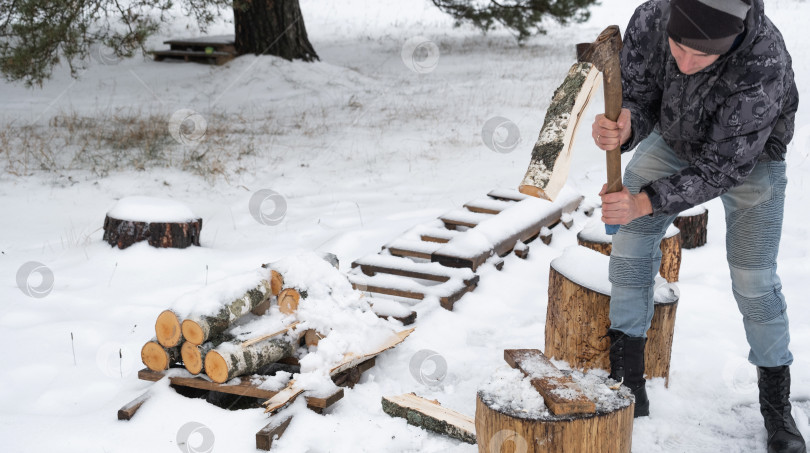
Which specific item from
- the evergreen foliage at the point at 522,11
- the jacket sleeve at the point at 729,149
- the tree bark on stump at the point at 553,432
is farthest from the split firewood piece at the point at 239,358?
the evergreen foliage at the point at 522,11

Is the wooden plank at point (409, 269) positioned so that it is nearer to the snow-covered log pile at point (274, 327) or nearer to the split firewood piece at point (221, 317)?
the snow-covered log pile at point (274, 327)

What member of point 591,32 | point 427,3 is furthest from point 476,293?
point 427,3

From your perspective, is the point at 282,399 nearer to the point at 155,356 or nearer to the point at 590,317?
the point at 155,356

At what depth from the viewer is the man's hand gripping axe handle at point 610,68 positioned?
2.53 meters

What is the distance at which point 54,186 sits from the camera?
7.12m

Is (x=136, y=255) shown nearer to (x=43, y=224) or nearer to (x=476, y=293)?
(x=43, y=224)

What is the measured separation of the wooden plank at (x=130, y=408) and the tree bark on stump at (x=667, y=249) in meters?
2.63

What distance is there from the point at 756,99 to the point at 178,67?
12.4 m

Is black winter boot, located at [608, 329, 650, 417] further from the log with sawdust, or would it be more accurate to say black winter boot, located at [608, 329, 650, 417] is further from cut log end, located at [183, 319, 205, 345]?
cut log end, located at [183, 319, 205, 345]

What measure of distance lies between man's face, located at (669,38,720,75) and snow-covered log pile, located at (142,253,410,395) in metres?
1.97

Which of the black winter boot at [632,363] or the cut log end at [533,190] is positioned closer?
the cut log end at [533,190]

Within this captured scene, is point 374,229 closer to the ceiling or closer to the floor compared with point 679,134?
closer to the floor

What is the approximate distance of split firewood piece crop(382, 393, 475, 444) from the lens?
3172 millimetres

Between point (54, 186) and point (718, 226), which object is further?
point (54, 186)
